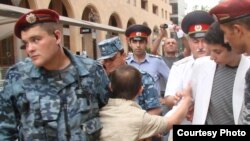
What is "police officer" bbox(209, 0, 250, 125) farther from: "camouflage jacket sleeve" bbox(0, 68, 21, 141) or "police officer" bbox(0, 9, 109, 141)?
"camouflage jacket sleeve" bbox(0, 68, 21, 141)

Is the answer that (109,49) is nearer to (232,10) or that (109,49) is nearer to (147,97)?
(147,97)

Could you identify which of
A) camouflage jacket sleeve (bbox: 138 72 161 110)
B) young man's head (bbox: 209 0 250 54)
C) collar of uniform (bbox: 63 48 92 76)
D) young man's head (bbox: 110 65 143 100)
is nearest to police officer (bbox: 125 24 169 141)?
camouflage jacket sleeve (bbox: 138 72 161 110)

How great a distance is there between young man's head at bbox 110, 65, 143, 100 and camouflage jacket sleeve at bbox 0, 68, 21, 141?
23.4 inches

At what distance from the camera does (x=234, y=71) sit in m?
2.80

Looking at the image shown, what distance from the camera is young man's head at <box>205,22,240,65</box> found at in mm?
2681

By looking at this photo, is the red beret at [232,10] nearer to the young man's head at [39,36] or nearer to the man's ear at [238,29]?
the man's ear at [238,29]

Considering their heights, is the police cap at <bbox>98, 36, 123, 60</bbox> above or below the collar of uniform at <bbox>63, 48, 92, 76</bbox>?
above

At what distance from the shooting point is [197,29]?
11.6ft

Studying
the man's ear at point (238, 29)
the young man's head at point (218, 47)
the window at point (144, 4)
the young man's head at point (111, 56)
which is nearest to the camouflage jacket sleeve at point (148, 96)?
the young man's head at point (111, 56)

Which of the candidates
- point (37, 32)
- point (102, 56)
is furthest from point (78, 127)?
point (102, 56)

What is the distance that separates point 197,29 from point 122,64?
0.73 metres

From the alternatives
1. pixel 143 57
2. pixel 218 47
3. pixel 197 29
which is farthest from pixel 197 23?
pixel 143 57

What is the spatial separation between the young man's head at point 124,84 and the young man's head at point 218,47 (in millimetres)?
577

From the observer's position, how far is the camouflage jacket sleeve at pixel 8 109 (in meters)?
2.31
